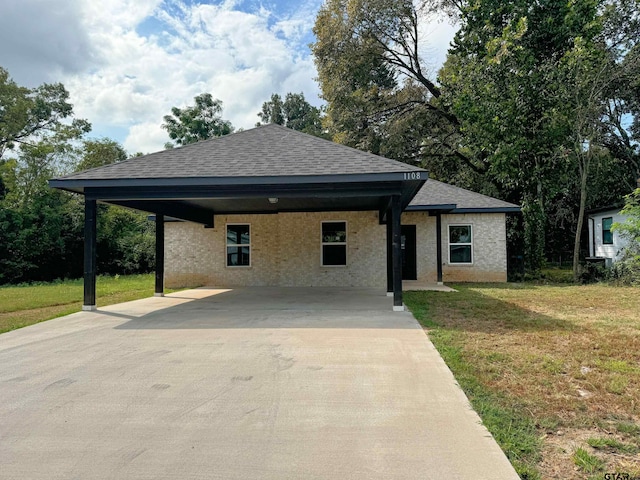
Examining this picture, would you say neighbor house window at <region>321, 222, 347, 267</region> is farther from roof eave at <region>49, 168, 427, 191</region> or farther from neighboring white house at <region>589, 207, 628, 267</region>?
neighboring white house at <region>589, 207, 628, 267</region>

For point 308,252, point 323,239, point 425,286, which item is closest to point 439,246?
point 425,286

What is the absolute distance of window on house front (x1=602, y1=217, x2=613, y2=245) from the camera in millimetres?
16953

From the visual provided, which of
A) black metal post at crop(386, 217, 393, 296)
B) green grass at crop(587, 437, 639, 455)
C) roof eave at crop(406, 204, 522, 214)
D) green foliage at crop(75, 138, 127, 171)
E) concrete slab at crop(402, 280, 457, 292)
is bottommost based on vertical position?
green grass at crop(587, 437, 639, 455)

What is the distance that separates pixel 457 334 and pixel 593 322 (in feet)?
9.22

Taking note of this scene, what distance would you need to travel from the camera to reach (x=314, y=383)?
396cm

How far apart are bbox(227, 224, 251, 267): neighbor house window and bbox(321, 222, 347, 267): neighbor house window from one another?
104 inches

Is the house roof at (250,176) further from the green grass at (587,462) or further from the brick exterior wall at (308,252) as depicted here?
the green grass at (587,462)

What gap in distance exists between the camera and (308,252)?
44.3 feet

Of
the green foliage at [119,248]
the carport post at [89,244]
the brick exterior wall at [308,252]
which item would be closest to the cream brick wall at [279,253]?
the brick exterior wall at [308,252]

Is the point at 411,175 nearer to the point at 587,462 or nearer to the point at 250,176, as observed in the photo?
the point at 250,176

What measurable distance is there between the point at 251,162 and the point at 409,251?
320 inches

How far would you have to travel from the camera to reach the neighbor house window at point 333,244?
13.5 m

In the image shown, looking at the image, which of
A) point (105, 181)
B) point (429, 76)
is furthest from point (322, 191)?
point (429, 76)

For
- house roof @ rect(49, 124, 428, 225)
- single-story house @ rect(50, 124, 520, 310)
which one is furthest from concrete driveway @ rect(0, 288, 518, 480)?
single-story house @ rect(50, 124, 520, 310)
